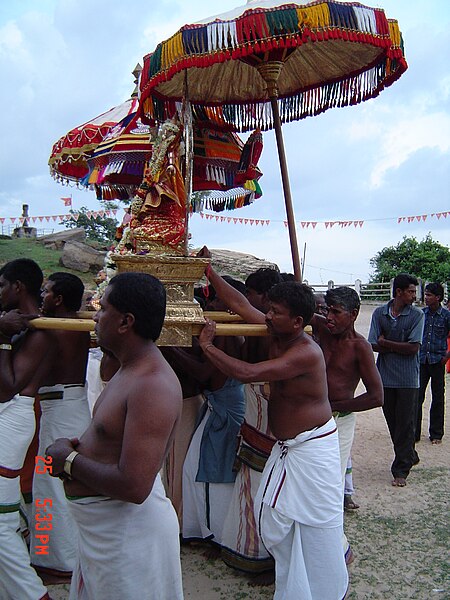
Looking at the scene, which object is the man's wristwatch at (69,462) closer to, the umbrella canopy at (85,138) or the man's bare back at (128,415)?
the man's bare back at (128,415)

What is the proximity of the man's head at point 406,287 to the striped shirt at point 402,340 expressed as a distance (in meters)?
0.12

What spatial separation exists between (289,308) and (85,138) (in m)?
4.55

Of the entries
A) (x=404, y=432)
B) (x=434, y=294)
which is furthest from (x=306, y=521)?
(x=434, y=294)

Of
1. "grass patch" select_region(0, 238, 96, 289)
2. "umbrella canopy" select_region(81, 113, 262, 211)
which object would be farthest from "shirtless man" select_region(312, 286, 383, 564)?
"grass patch" select_region(0, 238, 96, 289)

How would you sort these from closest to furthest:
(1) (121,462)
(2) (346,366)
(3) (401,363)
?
(1) (121,462)
(2) (346,366)
(3) (401,363)

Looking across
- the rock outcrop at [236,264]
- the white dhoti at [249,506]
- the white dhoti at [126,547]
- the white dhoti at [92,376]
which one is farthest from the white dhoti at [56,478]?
the rock outcrop at [236,264]

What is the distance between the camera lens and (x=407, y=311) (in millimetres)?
5270

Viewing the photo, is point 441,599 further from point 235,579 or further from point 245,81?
point 245,81

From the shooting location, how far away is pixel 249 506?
3.43 m

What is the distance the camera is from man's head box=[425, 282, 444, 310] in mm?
6656

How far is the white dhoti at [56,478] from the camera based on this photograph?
321 centimetres

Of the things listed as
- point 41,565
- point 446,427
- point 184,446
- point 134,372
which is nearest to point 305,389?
point 134,372

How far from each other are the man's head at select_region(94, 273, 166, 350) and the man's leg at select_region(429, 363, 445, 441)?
546 cm
